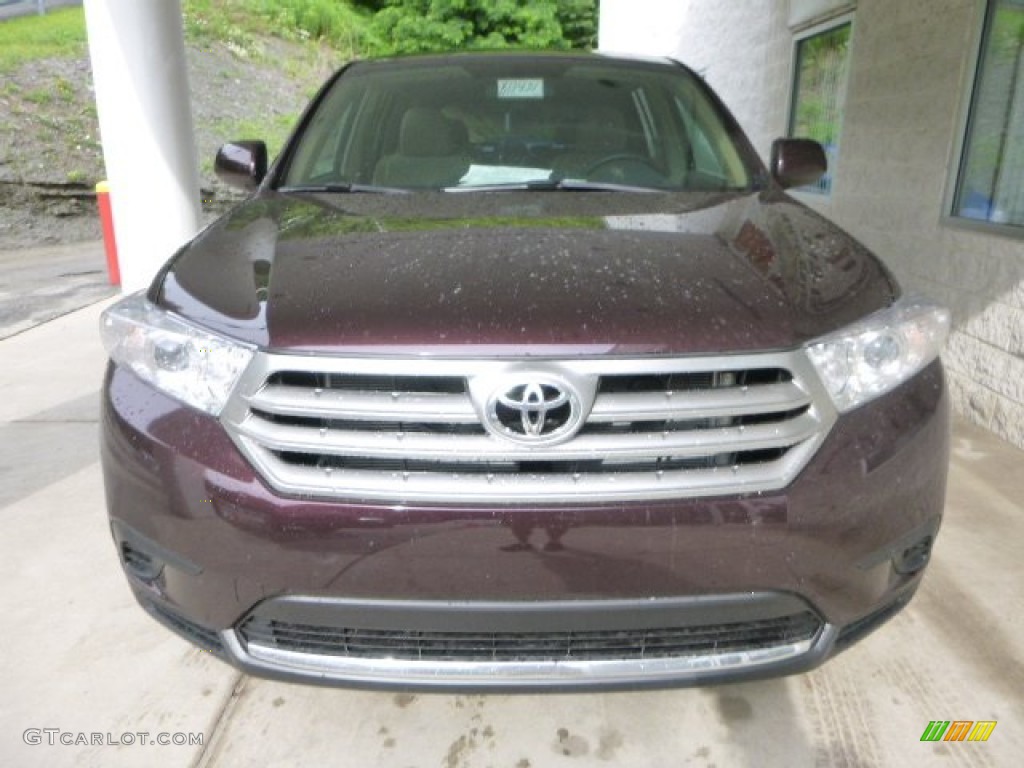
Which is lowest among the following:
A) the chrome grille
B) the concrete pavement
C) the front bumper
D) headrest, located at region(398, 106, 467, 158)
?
the concrete pavement

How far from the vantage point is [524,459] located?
58.2 inches

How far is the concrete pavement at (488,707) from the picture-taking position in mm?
1856

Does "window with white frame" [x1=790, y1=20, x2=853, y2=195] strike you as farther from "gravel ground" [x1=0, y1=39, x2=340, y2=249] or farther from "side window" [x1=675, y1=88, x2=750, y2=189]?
"gravel ground" [x1=0, y1=39, x2=340, y2=249]

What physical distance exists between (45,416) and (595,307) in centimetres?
336

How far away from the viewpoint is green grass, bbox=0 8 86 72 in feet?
41.3

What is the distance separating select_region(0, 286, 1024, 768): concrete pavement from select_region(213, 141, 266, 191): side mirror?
1.33 meters

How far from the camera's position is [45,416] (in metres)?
3.92

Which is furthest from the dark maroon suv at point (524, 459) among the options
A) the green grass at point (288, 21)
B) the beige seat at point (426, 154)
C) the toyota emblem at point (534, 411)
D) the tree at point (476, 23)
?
the green grass at point (288, 21)

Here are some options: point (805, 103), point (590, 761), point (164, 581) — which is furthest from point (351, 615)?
point (805, 103)

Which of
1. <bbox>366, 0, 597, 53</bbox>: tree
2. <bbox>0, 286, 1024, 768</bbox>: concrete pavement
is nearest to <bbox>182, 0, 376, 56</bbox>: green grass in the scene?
<bbox>366, 0, 597, 53</bbox>: tree

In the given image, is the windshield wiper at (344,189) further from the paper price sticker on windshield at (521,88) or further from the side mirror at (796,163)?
the side mirror at (796,163)

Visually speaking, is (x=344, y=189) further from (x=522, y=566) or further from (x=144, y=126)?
(x=144, y=126)

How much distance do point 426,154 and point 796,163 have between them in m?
1.20

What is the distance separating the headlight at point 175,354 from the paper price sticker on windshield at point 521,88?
1504mm
